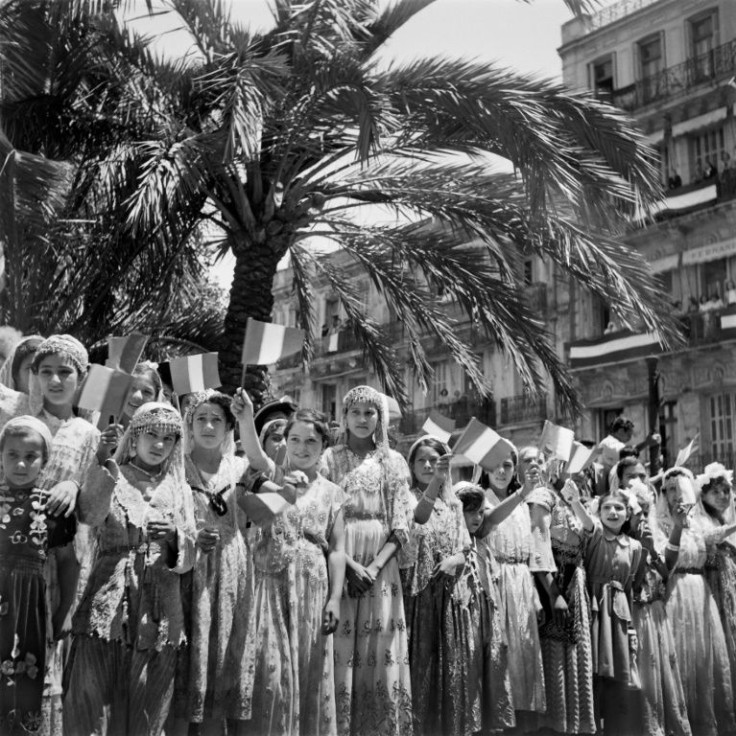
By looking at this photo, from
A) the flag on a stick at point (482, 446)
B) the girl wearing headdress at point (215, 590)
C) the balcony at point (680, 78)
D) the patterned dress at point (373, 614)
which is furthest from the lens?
the balcony at point (680, 78)

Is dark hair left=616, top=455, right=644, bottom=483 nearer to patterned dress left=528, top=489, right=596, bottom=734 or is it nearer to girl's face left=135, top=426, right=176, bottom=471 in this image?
patterned dress left=528, top=489, right=596, bottom=734

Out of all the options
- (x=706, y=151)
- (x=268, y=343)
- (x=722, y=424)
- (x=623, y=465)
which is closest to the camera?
(x=268, y=343)

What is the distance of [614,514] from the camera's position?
6488 millimetres

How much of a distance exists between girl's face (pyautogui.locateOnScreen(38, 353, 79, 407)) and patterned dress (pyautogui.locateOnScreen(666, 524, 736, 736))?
163 inches

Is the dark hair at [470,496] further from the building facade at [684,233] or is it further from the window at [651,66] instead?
the window at [651,66]

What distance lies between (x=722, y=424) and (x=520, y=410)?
17.6 feet

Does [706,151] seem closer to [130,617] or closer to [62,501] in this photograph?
[130,617]

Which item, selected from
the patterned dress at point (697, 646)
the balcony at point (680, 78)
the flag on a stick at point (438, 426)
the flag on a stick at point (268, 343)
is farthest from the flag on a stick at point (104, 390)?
the balcony at point (680, 78)

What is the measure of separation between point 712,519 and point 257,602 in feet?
12.3

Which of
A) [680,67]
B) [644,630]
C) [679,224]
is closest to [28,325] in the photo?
[644,630]

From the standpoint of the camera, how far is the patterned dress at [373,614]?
493 centimetres

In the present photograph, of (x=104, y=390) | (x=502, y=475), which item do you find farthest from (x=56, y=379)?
(x=502, y=475)

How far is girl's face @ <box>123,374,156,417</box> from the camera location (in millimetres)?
5246

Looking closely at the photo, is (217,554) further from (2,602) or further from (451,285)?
(451,285)
